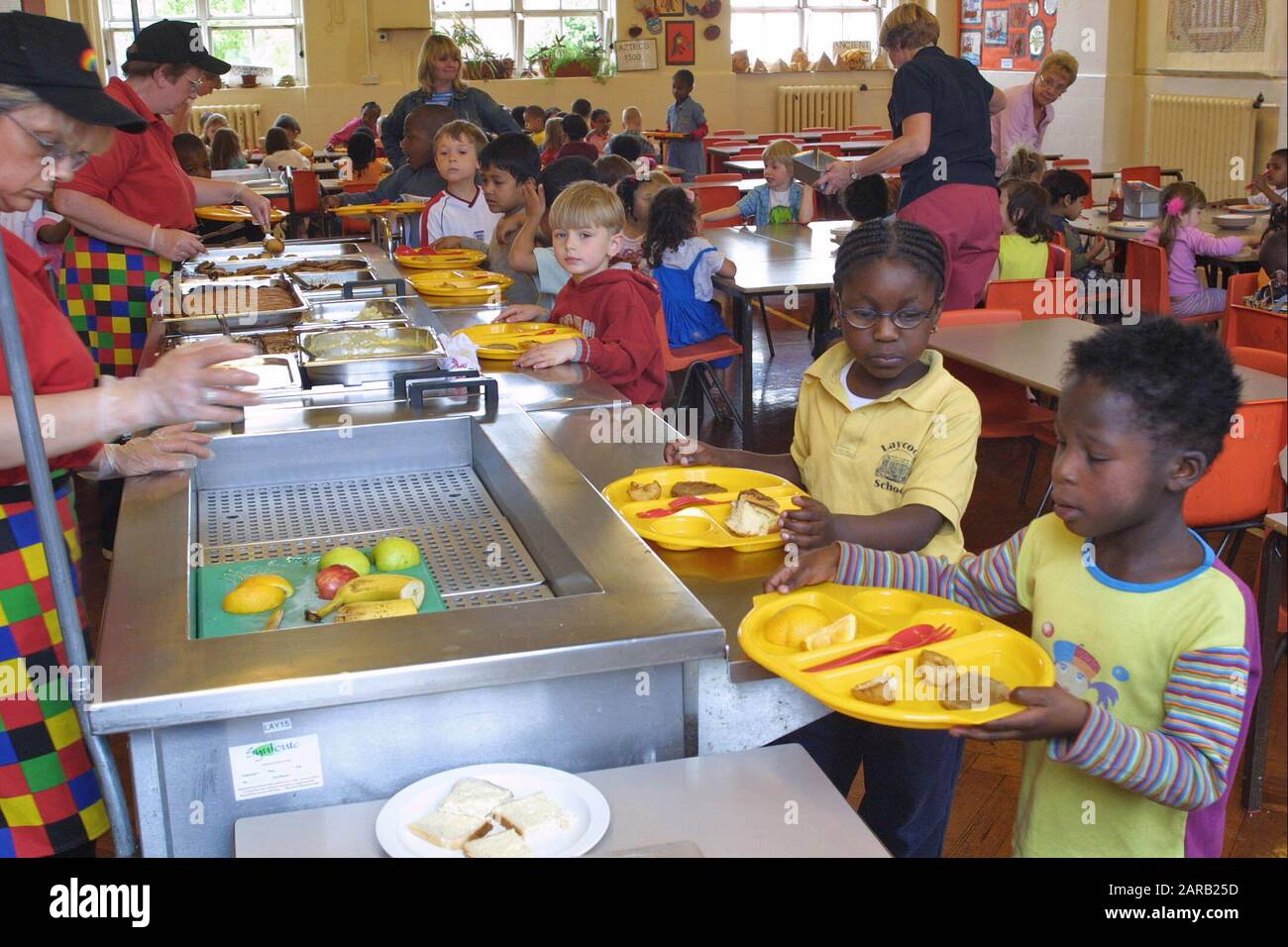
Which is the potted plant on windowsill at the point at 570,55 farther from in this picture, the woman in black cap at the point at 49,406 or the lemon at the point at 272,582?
the lemon at the point at 272,582

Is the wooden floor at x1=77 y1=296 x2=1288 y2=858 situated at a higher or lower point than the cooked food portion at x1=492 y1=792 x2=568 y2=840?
lower

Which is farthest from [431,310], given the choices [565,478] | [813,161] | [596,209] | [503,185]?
[813,161]

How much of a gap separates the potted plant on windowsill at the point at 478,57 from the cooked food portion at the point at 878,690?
12603 mm

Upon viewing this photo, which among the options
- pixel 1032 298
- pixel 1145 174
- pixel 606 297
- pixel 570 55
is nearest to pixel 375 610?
pixel 606 297

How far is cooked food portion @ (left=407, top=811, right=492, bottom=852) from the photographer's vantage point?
114 cm

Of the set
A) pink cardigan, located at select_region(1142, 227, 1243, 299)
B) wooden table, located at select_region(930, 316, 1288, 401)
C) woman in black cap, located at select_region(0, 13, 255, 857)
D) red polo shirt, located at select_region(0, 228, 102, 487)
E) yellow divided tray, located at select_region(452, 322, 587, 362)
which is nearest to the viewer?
woman in black cap, located at select_region(0, 13, 255, 857)

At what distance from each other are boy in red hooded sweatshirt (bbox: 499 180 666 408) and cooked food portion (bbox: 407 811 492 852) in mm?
1743

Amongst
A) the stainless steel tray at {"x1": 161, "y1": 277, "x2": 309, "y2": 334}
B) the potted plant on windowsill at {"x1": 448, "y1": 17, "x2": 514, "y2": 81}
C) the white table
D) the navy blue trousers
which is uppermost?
the potted plant on windowsill at {"x1": 448, "y1": 17, "x2": 514, "y2": 81}

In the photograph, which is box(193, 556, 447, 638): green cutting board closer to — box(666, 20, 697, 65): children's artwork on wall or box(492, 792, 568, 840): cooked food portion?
box(492, 792, 568, 840): cooked food portion

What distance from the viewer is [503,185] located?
4.20 meters

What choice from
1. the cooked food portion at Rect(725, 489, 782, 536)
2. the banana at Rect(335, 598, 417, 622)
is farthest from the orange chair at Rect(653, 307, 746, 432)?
the banana at Rect(335, 598, 417, 622)

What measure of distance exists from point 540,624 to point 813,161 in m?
5.58

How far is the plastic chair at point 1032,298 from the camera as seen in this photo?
426cm
